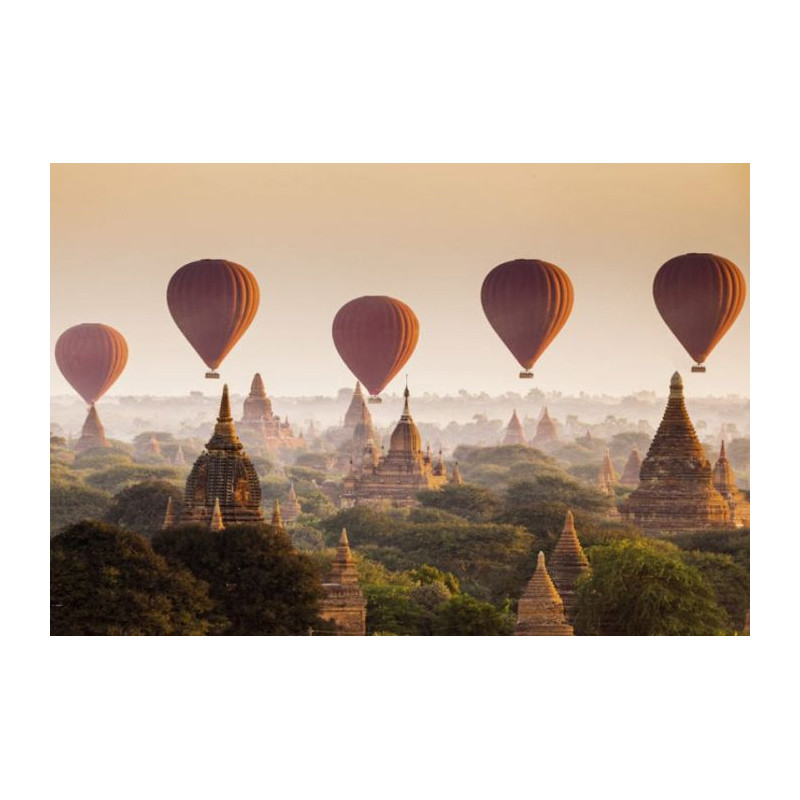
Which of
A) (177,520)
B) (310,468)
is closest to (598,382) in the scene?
(177,520)

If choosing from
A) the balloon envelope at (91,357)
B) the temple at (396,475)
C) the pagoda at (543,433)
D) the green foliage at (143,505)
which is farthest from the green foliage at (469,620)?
the pagoda at (543,433)

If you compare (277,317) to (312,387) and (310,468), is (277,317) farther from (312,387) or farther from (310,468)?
(310,468)

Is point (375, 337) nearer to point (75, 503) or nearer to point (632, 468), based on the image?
point (75, 503)

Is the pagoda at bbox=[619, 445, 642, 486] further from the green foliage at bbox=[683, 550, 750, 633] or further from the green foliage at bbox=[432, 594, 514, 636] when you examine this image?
the green foliage at bbox=[432, 594, 514, 636]

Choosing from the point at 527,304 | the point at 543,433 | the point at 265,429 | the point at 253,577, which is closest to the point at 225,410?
the point at 253,577

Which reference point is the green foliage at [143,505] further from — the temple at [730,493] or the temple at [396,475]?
the temple at [396,475]
